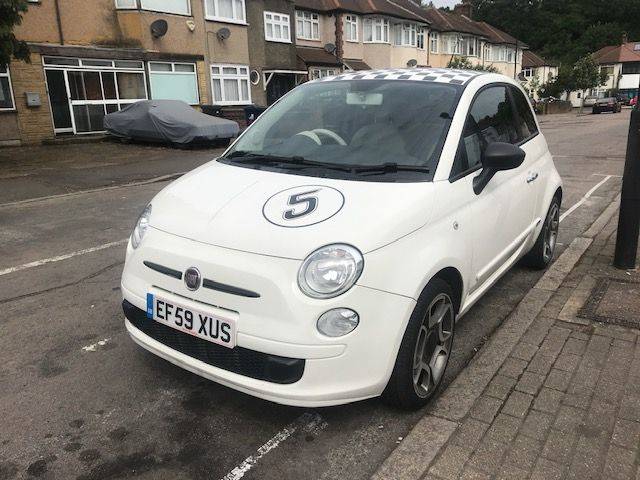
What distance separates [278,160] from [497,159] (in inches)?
53.8

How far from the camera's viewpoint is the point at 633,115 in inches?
187

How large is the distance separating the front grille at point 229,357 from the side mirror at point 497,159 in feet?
5.56

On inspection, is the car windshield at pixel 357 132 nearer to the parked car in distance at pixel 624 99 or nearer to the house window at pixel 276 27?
the house window at pixel 276 27

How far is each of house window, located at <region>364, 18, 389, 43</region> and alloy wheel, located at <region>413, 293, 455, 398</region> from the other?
36679 millimetres

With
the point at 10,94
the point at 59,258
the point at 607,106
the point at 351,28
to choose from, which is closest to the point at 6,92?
the point at 10,94

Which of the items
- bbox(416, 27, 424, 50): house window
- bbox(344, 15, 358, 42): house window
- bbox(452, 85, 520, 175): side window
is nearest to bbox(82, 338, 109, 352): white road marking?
bbox(452, 85, 520, 175): side window

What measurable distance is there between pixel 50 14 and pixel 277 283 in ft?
59.4

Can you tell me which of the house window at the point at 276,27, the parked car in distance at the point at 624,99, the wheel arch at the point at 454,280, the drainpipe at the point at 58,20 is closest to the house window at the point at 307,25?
the house window at the point at 276,27

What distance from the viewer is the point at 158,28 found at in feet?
64.4

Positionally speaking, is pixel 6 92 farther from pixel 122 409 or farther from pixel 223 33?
pixel 122 409

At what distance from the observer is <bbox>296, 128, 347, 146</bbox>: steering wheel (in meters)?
3.53

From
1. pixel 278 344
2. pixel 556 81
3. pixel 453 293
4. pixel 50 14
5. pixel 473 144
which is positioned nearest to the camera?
pixel 278 344

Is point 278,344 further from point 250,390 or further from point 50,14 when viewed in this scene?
point 50,14

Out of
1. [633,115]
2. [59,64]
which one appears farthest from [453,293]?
[59,64]
